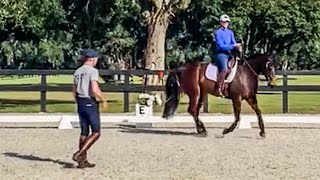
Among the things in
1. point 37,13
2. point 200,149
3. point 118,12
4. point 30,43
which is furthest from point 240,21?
point 200,149

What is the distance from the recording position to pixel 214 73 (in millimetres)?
13711

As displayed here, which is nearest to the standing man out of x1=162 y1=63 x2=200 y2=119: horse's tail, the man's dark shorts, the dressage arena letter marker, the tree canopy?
the man's dark shorts

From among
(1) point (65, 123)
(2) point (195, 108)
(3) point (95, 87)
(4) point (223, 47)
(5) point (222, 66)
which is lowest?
(1) point (65, 123)

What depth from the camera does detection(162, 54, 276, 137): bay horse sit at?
13516mm

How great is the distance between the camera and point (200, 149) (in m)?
11.6

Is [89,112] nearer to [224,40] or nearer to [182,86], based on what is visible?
[224,40]

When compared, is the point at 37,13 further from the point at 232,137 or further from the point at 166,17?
the point at 232,137

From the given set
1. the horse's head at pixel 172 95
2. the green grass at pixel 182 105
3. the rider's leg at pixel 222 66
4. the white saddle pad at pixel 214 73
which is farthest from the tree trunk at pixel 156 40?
the rider's leg at pixel 222 66

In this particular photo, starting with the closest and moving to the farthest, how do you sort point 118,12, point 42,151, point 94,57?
point 94,57, point 42,151, point 118,12

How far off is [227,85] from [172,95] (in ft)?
4.13

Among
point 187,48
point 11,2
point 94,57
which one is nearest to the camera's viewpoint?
point 94,57

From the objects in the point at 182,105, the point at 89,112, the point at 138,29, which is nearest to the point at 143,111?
the point at 89,112

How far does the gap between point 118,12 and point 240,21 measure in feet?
36.7

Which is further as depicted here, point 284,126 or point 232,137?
point 284,126
